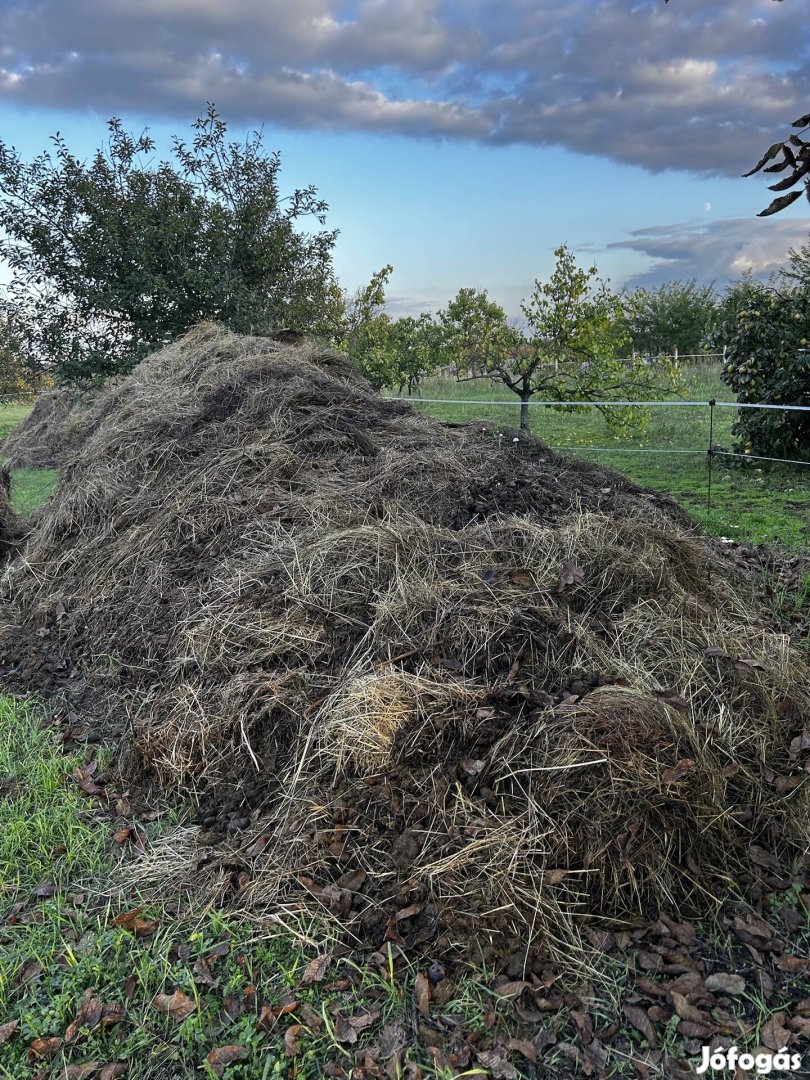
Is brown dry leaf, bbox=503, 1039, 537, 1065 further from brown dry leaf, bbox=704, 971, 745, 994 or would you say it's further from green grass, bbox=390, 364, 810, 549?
green grass, bbox=390, 364, 810, 549

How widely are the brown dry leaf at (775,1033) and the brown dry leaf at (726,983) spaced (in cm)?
9

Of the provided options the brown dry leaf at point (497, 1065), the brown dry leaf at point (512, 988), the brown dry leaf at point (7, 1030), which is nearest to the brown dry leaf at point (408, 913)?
the brown dry leaf at point (512, 988)

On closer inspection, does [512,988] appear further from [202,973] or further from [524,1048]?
[202,973]

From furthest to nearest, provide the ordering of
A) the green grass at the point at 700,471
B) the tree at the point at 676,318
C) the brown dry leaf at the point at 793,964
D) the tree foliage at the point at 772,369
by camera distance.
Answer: the tree at the point at 676,318 → the tree foliage at the point at 772,369 → the green grass at the point at 700,471 → the brown dry leaf at the point at 793,964

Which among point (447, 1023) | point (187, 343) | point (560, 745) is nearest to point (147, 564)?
→ point (560, 745)

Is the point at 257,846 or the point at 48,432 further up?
the point at 48,432

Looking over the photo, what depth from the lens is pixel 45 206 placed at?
371 inches

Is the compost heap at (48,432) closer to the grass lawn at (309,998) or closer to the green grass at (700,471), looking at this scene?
the green grass at (700,471)

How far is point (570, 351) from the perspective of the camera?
32.8 ft

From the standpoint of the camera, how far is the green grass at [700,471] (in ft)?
19.6

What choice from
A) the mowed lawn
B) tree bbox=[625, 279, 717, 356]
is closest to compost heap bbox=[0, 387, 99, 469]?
the mowed lawn

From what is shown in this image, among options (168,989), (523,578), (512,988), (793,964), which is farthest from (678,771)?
(168,989)

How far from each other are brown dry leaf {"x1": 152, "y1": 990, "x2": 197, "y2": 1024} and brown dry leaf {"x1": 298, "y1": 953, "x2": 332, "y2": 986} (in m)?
0.29

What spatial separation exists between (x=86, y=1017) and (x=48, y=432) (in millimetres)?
13333
